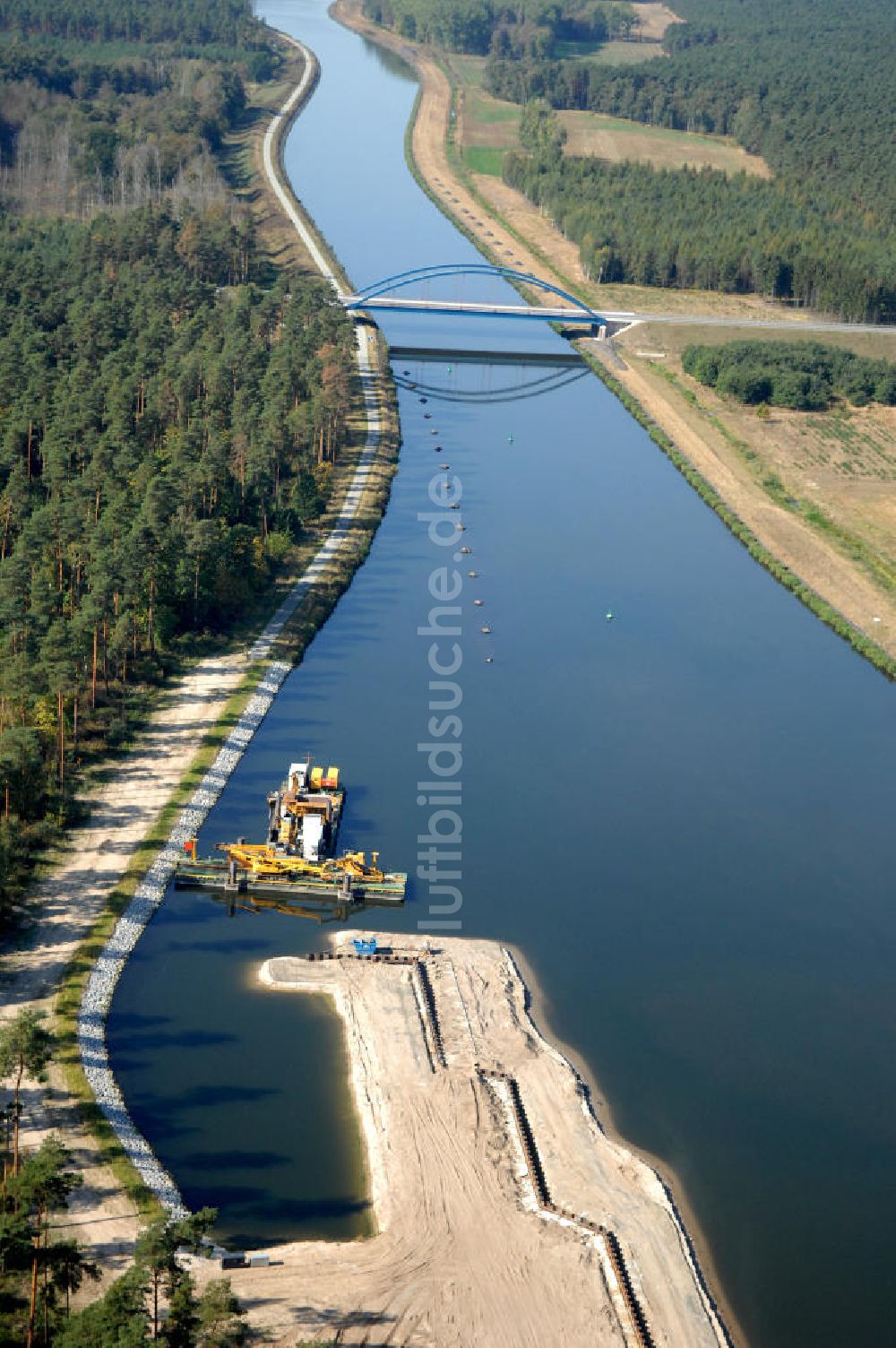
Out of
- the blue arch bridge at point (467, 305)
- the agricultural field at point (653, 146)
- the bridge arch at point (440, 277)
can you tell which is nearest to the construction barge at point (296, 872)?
the blue arch bridge at point (467, 305)

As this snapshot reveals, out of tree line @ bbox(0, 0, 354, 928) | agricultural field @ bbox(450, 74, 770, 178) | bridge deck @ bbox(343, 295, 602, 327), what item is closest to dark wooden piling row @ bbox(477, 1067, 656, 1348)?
tree line @ bbox(0, 0, 354, 928)

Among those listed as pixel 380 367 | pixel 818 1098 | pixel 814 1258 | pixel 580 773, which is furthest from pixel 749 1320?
pixel 380 367

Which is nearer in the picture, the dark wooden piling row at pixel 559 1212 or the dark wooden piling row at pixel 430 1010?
the dark wooden piling row at pixel 559 1212

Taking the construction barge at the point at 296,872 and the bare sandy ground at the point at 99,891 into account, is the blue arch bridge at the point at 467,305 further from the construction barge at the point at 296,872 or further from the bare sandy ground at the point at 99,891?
the construction barge at the point at 296,872

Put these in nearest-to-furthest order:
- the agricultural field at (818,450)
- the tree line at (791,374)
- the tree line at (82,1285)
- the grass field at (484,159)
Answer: the tree line at (82,1285)
the agricultural field at (818,450)
the tree line at (791,374)
the grass field at (484,159)

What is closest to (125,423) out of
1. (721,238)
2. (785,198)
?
(721,238)

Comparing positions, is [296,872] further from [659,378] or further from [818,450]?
[659,378]

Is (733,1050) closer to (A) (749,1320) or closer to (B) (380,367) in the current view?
(A) (749,1320)
